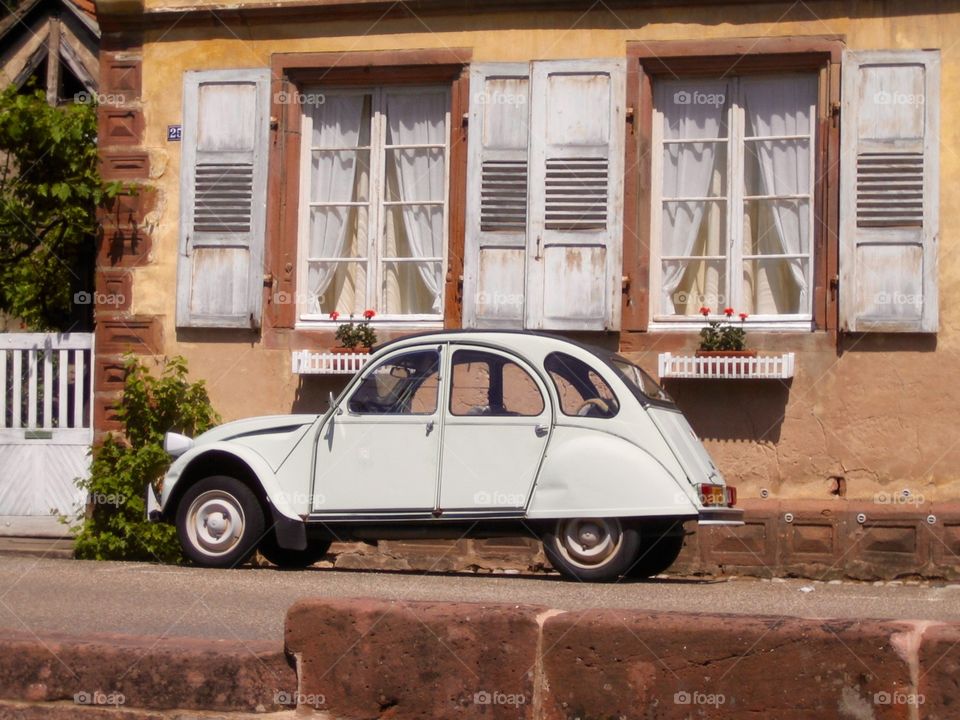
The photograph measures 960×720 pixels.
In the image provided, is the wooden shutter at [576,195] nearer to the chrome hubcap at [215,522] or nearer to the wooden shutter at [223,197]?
the wooden shutter at [223,197]

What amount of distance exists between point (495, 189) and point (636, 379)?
124 inches

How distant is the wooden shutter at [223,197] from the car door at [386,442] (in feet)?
9.95

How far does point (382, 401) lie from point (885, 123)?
4.35 meters

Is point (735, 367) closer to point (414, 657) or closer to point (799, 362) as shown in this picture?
point (799, 362)

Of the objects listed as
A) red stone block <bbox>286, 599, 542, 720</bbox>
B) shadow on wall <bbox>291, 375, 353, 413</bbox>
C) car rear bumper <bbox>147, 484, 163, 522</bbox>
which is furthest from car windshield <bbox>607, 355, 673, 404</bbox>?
red stone block <bbox>286, 599, 542, 720</bbox>

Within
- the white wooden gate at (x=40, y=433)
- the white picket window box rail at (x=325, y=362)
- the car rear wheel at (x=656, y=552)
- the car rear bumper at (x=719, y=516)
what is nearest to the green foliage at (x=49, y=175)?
the white wooden gate at (x=40, y=433)

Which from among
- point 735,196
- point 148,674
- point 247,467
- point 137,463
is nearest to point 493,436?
point 247,467

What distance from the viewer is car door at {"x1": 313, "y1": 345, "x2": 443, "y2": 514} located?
9906 mm

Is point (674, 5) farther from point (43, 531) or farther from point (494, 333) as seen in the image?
point (43, 531)

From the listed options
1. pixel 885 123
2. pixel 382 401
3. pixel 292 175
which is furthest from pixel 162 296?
pixel 885 123

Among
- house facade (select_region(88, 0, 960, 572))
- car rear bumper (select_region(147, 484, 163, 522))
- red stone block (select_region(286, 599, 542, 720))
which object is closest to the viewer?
red stone block (select_region(286, 599, 542, 720))

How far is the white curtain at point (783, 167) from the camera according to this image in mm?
12375

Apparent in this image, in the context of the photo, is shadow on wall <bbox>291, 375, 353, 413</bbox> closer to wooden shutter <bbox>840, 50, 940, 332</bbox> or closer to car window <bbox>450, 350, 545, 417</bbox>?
car window <bbox>450, 350, 545, 417</bbox>

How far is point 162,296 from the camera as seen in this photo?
13258 mm
